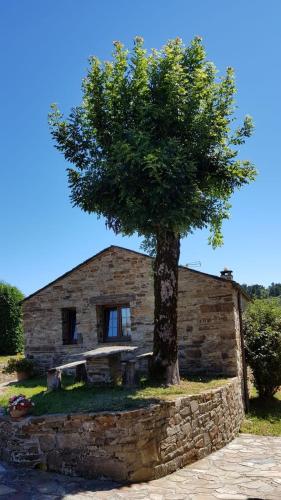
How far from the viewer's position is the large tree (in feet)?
29.3

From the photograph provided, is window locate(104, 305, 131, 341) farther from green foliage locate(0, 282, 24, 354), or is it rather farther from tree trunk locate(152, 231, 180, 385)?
green foliage locate(0, 282, 24, 354)

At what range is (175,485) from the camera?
654 centimetres

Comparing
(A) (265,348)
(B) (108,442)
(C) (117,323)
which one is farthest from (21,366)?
(B) (108,442)

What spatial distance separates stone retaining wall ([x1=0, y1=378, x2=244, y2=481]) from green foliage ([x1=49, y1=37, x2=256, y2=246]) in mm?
4070

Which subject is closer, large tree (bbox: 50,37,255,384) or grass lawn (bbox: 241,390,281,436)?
large tree (bbox: 50,37,255,384)

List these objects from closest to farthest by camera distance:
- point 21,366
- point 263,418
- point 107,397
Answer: point 107,397 → point 263,418 → point 21,366

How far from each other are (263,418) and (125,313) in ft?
17.8

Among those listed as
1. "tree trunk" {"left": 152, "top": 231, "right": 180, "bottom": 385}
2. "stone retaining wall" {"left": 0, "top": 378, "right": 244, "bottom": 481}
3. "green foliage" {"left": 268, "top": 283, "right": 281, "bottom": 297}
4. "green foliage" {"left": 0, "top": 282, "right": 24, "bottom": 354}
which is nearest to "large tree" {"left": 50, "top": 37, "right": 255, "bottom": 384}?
"tree trunk" {"left": 152, "top": 231, "right": 180, "bottom": 385}

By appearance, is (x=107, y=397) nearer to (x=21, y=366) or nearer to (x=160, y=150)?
(x=160, y=150)

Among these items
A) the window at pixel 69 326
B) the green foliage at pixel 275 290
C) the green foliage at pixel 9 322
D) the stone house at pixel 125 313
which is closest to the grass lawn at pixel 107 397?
the stone house at pixel 125 313

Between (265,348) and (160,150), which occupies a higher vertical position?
(160,150)

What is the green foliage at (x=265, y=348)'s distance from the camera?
526 inches

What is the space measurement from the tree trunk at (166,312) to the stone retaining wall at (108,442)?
177cm

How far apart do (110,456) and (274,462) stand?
3.45 m
